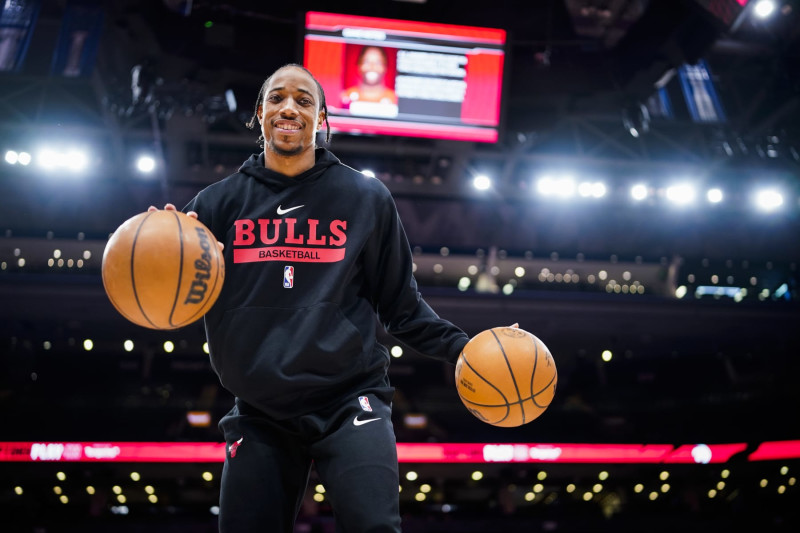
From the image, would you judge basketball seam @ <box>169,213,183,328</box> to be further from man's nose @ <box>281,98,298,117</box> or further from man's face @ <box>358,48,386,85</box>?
man's face @ <box>358,48,386,85</box>

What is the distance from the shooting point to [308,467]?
1638 millimetres

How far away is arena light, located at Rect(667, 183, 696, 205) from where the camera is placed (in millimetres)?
8914

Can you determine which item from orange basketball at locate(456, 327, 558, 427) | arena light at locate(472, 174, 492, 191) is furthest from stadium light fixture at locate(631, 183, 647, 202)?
orange basketball at locate(456, 327, 558, 427)

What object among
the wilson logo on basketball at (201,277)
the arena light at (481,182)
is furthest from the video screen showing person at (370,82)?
the wilson logo on basketball at (201,277)

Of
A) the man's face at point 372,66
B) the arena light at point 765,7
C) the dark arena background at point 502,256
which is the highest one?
the arena light at point 765,7

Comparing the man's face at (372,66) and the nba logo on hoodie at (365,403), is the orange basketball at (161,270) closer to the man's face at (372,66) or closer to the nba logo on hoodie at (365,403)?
the nba logo on hoodie at (365,403)

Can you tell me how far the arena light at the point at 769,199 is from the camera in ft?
30.5

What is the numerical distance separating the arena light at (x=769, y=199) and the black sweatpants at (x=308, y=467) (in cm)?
937

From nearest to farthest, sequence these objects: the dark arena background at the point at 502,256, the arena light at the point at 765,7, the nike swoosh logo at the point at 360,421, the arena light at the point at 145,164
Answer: the nike swoosh logo at the point at 360,421
the arena light at the point at 765,7
the dark arena background at the point at 502,256
the arena light at the point at 145,164

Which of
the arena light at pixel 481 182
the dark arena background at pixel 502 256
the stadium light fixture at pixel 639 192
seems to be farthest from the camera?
the stadium light fixture at pixel 639 192

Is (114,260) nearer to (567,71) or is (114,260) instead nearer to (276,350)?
(276,350)

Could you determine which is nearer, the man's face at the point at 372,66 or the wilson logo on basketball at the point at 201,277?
the wilson logo on basketball at the point at 201,277

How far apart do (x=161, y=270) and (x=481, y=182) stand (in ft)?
25.2

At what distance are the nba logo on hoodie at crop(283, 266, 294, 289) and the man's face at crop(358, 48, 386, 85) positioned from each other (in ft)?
14.7
